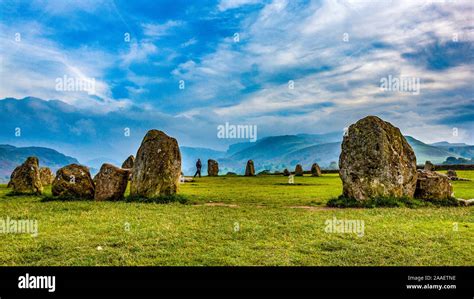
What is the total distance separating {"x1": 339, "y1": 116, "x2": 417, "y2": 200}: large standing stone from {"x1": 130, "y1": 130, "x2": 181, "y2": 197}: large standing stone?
9910 millimetres

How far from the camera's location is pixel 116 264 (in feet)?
27.7

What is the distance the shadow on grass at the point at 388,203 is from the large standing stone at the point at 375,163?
12.9 inches

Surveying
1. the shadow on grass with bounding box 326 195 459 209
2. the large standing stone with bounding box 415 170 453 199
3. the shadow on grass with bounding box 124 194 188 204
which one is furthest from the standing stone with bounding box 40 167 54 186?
the large standing stone with bounding box 415 170 453 199

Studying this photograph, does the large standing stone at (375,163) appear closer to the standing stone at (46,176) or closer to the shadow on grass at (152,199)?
the shadow on grass at (152,199)

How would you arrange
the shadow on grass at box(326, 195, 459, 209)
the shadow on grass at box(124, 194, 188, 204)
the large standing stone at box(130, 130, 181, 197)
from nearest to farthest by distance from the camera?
1. the shadow on grass at box(326, 195, 459, 209)
2. the shadow on grass at box(124, 194, 188, 204)
3. the large standing stone at box(130, 130, 181, 197)

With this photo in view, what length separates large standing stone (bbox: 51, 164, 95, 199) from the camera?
853 inches

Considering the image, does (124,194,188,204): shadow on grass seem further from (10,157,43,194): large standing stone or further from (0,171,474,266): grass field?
(10,157,43,194): large standing stone

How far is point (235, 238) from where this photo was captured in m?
11.1

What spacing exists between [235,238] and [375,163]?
11252 mm

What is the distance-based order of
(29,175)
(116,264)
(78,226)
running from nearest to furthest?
(116,264)
(78,226)
(29,175)

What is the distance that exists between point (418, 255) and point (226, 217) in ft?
25.5
